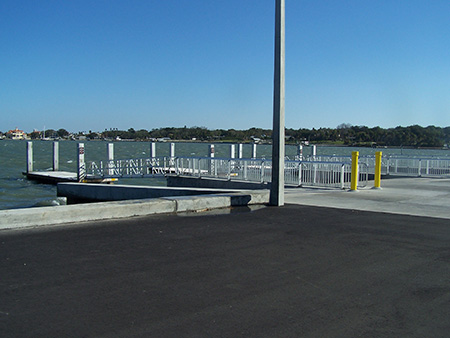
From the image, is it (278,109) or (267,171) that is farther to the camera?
(267,171)

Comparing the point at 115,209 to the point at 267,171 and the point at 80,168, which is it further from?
the point at 80,168

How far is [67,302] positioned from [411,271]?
14.5ft

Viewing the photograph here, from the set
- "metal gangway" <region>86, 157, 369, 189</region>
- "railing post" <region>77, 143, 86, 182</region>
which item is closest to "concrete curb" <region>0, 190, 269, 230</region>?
"metal gangway" <region>86, 157, 369, 189</region>

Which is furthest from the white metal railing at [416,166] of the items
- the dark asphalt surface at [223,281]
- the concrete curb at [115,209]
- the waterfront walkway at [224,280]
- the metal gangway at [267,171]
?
the dark asphalt surface at [223,281]

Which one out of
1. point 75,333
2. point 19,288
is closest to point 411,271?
point 75,333

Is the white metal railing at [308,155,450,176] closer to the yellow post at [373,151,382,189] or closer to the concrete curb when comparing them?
the yellow post at [373,151,382,189]

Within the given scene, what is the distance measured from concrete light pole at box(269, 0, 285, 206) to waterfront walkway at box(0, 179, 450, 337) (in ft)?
9.09

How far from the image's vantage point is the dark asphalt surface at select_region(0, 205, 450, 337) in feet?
13.6

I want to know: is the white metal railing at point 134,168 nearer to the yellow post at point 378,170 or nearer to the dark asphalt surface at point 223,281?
the yellow post at point 378,170

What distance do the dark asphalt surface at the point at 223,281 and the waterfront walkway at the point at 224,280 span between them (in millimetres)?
15

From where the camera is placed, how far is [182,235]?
7.98 metres

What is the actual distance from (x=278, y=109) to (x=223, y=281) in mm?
6978

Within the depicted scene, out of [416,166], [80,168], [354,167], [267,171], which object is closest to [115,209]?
[354,167]

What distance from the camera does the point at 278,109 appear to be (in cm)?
1155
